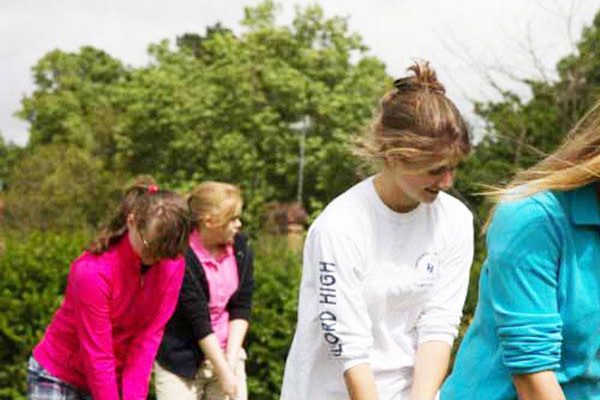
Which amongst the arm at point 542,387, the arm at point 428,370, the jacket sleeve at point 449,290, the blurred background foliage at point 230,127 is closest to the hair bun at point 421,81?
the jacket sleeve at point 449,290

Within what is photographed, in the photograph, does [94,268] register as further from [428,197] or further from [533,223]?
[533,223]

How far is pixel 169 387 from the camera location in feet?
21.6

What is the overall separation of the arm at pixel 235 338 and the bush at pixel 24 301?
2952 millimetres

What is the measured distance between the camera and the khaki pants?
21.6 ft

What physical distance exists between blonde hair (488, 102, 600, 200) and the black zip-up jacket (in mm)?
3871

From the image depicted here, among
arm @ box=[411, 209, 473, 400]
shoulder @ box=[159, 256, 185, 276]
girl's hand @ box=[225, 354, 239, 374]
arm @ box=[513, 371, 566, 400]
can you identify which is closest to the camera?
arm @ box=[513, 371, 566, 400]

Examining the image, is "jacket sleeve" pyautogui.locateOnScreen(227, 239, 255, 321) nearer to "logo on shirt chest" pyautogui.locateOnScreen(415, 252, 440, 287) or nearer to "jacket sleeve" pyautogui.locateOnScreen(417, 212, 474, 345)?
"jacket sleeve" pyautogui.locateOnScreen(417, 212, 474, 345)

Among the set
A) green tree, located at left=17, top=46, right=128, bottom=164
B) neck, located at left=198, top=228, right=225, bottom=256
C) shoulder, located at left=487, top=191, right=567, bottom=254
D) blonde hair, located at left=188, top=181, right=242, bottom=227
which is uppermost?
green tree, located at left=17, top=46, right=128, bottom=164

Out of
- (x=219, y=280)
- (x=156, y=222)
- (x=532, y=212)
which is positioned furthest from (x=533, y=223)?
(x=219, y=280)

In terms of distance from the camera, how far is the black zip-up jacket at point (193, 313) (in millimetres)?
6434

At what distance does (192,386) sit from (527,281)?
13.8ft

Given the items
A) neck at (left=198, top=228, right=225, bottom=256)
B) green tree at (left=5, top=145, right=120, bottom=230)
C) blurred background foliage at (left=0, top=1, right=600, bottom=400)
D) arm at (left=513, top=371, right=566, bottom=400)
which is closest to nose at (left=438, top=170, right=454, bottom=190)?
arm at (left=513, top=371, right=566, bottom=400)

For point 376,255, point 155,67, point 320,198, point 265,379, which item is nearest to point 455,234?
point 376,255

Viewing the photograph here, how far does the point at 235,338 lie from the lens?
22.3 feet
